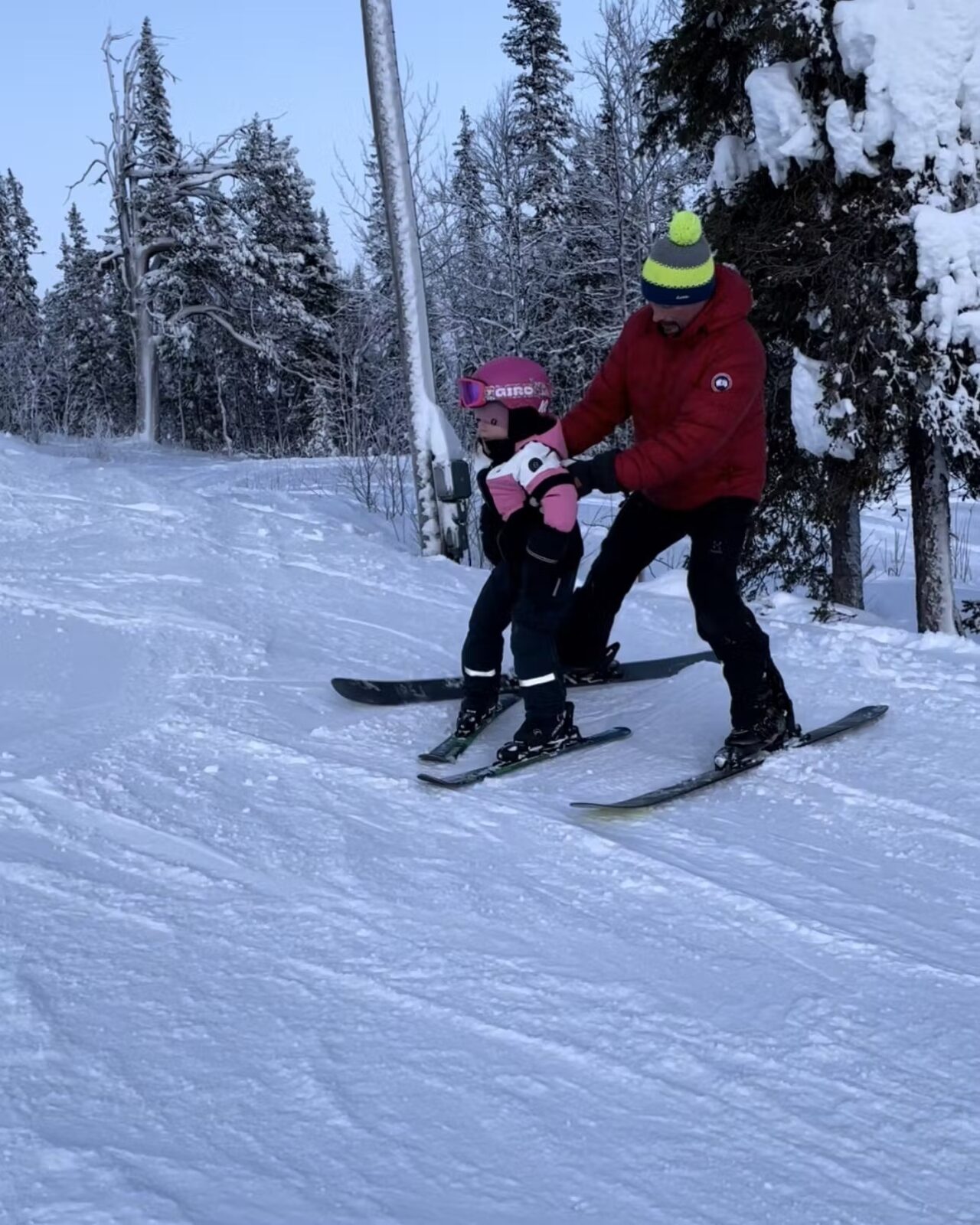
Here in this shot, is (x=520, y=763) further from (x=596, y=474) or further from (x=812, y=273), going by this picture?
(x=812, y=273)

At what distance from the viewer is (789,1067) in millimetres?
2400

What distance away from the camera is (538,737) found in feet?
15.0

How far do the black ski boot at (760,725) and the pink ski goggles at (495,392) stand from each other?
4.55 ft

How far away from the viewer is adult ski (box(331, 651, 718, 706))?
5.26 m

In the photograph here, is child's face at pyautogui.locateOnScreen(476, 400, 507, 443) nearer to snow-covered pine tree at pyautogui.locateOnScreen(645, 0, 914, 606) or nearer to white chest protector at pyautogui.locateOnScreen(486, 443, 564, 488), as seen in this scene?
white chest protector at pyautogui.locateOnScreen(486, 443, 564, 488)

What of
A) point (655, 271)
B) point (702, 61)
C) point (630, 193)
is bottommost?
point (655, 271)

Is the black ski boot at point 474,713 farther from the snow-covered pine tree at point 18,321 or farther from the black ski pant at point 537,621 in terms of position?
the snow-covered pine tree at point 18,321

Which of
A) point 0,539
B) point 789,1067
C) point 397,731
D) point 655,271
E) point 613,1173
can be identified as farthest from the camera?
point 0,539

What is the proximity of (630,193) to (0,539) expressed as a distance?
1461cm

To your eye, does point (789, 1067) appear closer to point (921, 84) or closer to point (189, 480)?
point (921, 84)

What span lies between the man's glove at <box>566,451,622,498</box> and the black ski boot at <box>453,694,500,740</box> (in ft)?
3.33

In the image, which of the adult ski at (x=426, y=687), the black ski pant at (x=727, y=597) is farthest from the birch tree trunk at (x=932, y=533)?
the black ski pant at (x=727, y=597)

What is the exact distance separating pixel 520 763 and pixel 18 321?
38181mm

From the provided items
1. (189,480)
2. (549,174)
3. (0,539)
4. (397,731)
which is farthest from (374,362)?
(397,731)
